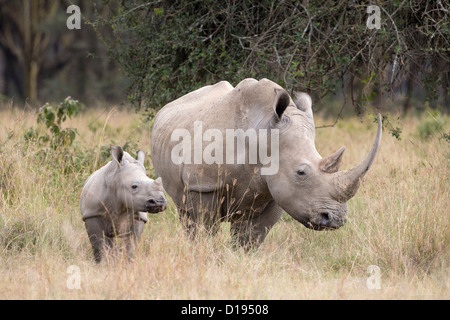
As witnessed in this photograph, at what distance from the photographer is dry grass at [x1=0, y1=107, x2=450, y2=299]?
4.82m

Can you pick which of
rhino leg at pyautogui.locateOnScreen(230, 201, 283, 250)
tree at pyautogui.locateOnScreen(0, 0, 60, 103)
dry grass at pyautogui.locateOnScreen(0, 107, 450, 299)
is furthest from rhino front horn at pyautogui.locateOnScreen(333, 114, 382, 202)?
tree at pyautogui.locateOnScreen(0, 0, 60, 103)

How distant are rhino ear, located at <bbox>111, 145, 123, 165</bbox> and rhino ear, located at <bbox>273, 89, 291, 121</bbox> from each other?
1.27 metres

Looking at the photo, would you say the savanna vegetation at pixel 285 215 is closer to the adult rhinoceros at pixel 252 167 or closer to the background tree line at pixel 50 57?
the adult rhinoceros at pixel 252 167

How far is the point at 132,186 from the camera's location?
567 cm

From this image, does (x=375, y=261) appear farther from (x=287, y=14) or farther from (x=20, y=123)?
(x=20, y=123)

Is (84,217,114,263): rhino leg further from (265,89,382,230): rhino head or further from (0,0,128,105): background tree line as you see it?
(0,0,128,105): background tree line

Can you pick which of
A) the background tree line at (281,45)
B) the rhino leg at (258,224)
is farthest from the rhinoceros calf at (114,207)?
the background tree line at (281,45)

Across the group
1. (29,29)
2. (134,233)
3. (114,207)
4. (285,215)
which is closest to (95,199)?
(114,207)

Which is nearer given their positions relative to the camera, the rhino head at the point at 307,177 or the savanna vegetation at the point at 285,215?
the savanna vegetation at the point at 285,215

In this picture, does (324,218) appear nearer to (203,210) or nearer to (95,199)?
(203,210)

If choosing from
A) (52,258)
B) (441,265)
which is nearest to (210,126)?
(52,258)

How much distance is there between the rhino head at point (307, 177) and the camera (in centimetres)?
515

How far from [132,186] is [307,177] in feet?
4.47

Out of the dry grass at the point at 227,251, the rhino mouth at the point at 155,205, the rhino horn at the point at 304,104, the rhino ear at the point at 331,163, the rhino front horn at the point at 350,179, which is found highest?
the rhino horn at the point at 304,104
